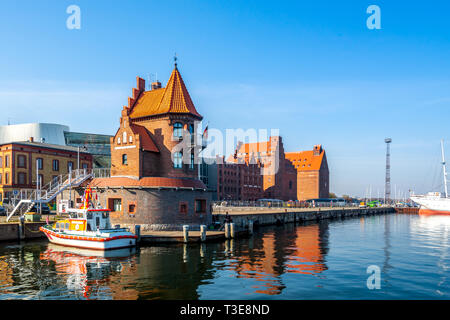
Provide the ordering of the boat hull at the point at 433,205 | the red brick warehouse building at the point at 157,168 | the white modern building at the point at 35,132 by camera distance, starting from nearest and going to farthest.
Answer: the red brick warehouse building at the point at 157,168 → the boat hull at the point at 433,205 → the white modern building at the point at 35,132

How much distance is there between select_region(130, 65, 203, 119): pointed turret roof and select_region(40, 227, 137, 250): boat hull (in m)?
16.6

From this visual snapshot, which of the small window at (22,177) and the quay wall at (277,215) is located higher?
the small window at (22,177)

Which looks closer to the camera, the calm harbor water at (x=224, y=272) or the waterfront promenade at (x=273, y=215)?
the calm harbor water at (x=224, y=272)

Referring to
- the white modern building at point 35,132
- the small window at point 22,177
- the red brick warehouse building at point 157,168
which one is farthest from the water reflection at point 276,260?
the white modern building at point 35,132

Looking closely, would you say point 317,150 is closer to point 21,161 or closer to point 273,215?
point 273,215

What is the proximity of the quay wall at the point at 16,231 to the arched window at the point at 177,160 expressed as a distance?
15851 millimetres

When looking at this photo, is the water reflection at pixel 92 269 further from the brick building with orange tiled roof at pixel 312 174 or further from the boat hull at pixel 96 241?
the brick building with orange tiled roof at pixel 312 174

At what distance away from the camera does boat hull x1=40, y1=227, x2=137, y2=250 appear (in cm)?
3198

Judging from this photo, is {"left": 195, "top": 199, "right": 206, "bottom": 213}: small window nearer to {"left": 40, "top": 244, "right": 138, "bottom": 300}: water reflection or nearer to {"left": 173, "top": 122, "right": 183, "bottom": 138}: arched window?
{"left": 173, "top": 122, "right": 183, "bottom": 138}: arched window

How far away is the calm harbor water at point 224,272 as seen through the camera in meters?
20.2

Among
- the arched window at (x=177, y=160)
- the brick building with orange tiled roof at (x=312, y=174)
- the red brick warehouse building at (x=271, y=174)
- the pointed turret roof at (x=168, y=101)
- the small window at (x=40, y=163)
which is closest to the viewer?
the arched window at (x=177, y=160)

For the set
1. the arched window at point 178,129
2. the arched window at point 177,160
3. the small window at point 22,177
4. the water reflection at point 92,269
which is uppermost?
the arched window at point 178,129

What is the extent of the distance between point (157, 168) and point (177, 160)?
8.70 feet
